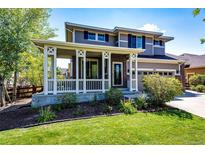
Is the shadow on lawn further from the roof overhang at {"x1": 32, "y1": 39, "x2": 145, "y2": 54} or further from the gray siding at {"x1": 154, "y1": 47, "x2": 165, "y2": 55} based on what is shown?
the gray siding at {"x1": 154, "y1": 47, "x2": 165, "y2": 55}

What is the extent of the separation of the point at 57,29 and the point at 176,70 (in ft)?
46.5

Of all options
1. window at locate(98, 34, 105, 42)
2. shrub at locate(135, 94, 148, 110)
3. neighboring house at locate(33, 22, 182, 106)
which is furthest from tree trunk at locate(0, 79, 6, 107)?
shrub at locate(135, 94, 148, 110)

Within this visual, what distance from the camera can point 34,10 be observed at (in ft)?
56.6

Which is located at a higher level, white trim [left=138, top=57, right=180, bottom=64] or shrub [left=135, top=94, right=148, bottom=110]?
white trim [left=138, top=57, right=180, bottom=64]

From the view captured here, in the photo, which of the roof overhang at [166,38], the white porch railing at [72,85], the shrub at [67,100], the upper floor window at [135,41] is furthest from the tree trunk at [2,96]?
the roof overhang at [166,38]

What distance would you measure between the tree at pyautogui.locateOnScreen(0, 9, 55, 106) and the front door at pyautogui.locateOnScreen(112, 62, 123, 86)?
295 inches

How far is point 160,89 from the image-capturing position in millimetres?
9922

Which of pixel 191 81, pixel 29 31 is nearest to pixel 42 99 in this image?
pixel 29 31

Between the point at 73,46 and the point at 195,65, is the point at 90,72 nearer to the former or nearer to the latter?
the point at 73,46

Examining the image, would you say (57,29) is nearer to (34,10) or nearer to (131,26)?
(34,10)

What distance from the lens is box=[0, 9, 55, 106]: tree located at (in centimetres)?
1377

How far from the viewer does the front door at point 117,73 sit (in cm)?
1556

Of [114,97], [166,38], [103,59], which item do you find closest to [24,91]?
[103,59]

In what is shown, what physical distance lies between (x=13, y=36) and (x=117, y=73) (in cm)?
877
